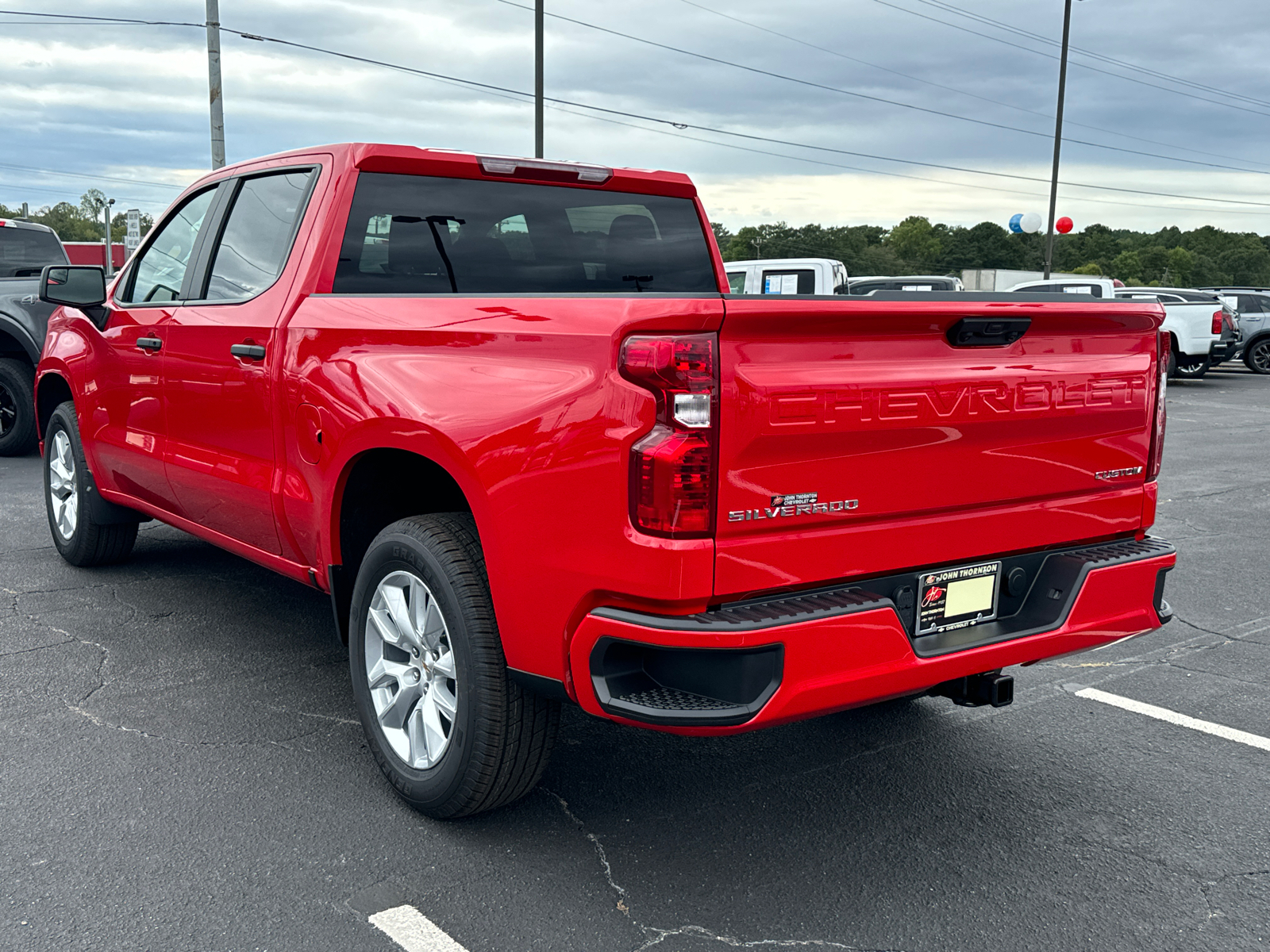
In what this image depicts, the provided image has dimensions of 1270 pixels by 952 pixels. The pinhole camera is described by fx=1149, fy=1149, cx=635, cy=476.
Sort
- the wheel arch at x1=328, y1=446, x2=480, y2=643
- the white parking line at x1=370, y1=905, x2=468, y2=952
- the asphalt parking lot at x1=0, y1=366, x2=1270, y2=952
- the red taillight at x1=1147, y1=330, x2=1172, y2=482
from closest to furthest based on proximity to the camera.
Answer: the white parking line at x1=370, y1=905, x2=468, y2=952
the asphalt parking lot at x1=0, y1=366, x2=1270, y2=952
the red taillight at x1=1147, y1=330, x2=1172, y2=482
the wheel arch at x1=328, y1=446, x2=480, y2=643

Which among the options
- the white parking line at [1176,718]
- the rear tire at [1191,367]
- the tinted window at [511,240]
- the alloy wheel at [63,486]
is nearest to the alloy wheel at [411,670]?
the tinted window at [511,240]

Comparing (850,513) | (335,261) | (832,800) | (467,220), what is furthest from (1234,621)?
(335,261)

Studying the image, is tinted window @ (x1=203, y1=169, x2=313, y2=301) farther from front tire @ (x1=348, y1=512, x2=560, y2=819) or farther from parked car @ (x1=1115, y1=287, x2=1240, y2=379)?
parked car @ (x1=1115, y1=287, x2=1240, y2=379)

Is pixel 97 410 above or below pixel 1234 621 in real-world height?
above

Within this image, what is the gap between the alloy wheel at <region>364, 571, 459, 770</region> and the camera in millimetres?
3271

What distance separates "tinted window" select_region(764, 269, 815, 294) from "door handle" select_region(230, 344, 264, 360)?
16.8 metres

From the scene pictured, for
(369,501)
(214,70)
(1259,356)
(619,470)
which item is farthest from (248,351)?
(1259,356)

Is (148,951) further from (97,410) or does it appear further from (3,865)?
(97,410)

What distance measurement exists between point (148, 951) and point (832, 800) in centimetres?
194

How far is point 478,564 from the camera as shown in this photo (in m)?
3.12

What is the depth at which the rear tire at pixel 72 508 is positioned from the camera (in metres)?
5.85

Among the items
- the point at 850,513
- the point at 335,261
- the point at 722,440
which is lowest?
the point at 850,513

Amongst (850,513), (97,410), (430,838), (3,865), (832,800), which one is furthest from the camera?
(97,410)

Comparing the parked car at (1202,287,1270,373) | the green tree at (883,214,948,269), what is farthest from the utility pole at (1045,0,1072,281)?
the green tree at (883,214,948,269)
